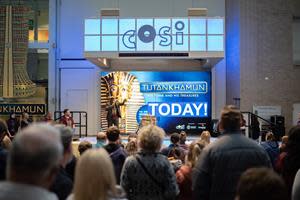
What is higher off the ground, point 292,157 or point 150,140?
point 150,140

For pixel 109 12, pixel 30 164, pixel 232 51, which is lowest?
pixel 30 164

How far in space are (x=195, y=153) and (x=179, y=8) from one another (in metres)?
16.8

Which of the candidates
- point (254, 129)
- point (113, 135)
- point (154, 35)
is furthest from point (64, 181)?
point (254, 129)

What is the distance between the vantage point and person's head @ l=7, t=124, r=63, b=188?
1680 millimetres

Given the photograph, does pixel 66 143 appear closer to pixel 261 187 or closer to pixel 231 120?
pixel 231 120

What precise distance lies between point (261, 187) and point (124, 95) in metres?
17.7

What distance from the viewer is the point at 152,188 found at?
3762 millimetres

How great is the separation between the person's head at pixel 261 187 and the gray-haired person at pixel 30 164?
878mm

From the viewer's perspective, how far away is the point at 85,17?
20.9m

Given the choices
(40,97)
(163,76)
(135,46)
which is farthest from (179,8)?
(40,97)

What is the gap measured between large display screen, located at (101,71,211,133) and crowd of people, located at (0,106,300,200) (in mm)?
13050

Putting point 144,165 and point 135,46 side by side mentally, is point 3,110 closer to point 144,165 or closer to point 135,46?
point 135,46

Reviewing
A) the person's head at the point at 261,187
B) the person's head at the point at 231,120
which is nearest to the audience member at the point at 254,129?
the person's head at the point at 231,120

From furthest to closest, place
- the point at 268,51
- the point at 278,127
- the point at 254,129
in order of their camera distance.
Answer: the point at 268,51
the point at 278,127
the point at 254,129
